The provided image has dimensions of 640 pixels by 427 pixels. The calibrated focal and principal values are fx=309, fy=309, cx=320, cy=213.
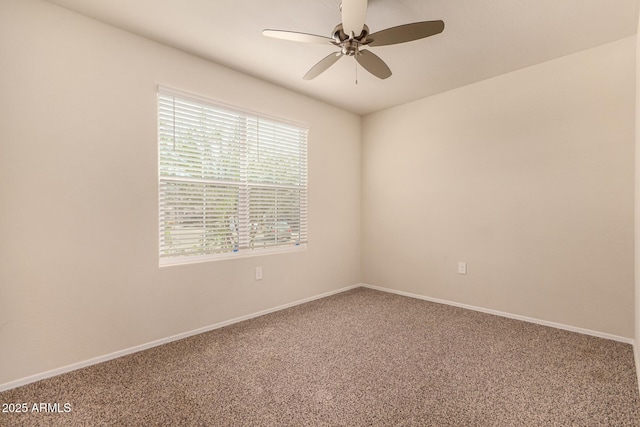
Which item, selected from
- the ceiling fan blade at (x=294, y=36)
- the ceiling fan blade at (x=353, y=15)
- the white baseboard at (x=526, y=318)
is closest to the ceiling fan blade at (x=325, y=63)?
the ceiling fan blade at (x=294, y=36)

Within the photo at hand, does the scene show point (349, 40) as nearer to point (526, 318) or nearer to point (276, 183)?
point (276, 183)

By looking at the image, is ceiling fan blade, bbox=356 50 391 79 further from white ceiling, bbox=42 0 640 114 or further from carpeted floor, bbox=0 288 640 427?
carpeted floor, bbox=0 288 640 427

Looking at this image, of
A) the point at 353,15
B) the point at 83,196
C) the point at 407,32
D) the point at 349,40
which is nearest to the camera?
the point at 353,15

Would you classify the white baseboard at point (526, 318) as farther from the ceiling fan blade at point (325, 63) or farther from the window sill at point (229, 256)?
the ceiling fan blade at point (325, 63)

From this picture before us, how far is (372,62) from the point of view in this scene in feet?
7.20

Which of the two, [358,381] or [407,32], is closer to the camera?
[407,32]

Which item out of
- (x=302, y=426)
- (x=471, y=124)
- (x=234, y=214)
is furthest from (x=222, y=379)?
(x=471, y=124)

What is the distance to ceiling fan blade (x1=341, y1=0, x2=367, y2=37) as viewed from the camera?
1595mm

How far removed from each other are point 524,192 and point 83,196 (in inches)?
148

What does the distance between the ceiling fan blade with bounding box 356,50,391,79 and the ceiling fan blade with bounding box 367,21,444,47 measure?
0.12 meters

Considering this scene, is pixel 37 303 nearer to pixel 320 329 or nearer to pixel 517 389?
pixel 320 329

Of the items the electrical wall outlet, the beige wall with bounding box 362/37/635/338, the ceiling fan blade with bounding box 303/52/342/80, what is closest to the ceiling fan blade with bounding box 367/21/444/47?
the ceiling fan blade with bounding box 303/52/342/80

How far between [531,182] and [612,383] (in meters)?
1.73

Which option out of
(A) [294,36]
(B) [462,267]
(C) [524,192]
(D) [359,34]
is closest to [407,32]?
(D) [359,34]
